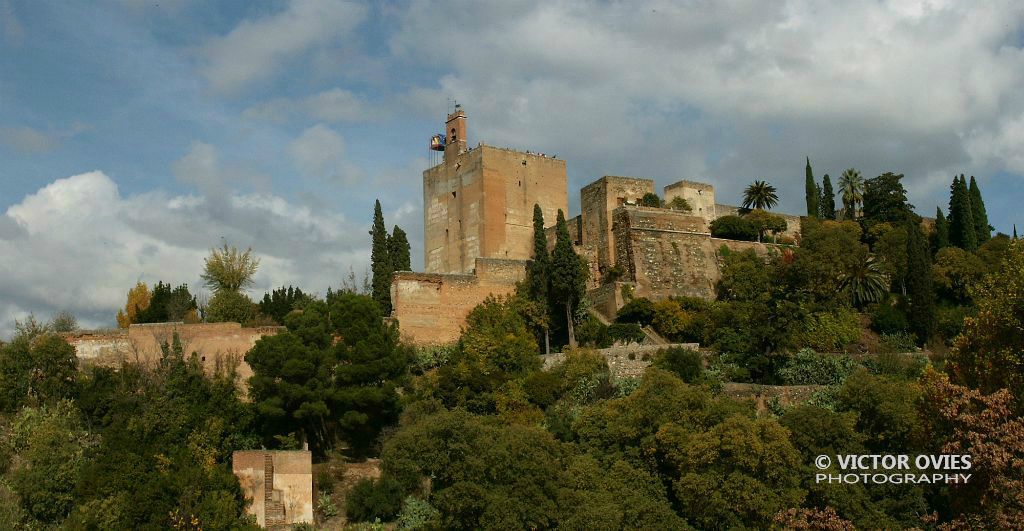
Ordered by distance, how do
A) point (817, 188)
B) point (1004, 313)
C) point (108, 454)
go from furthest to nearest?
point (817, 188), point (108, 454), point (1004, 313)

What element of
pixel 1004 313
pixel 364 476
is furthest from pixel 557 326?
pixel 1004 313

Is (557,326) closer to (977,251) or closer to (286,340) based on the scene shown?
(286,340)

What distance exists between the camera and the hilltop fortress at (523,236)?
35094 millimetres

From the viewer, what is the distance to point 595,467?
23.3 meters

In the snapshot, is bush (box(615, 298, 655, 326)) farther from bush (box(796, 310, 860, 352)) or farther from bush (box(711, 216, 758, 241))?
bush (box(711, 216, 758, 241))

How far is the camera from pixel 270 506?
2495 cm

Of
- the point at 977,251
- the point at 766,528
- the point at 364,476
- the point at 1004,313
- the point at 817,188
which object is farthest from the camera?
the point at 817,188

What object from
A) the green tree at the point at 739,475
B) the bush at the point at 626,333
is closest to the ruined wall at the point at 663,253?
the bush at the point at 626,333

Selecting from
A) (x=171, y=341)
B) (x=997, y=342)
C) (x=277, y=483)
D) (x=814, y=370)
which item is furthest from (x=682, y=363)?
(x=171, y=341)

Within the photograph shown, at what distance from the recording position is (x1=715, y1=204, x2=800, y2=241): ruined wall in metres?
43.8

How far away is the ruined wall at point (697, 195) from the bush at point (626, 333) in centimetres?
1059

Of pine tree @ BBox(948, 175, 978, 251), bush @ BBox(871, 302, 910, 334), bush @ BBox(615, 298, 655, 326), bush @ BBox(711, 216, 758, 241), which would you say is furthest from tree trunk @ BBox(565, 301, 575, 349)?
pine tree @ BBox(948, 175, 978, 251)

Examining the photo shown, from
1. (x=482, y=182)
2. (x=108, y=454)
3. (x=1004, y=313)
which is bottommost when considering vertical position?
(x=108, y=454)

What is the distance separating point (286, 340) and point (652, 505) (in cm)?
1063
